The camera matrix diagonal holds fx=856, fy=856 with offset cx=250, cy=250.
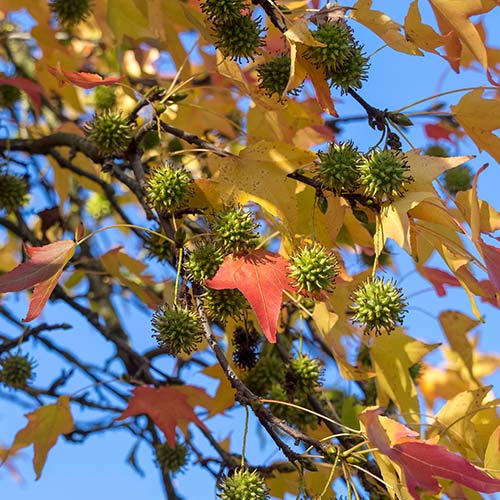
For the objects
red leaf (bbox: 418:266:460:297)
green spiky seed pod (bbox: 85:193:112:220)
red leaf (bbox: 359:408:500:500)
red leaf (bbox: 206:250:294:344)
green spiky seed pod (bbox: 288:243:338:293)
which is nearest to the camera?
red leaf (bbox: 359:408:500:500)

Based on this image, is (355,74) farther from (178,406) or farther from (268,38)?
(178,406)

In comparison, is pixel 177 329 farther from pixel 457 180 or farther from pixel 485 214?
pixel 457 180

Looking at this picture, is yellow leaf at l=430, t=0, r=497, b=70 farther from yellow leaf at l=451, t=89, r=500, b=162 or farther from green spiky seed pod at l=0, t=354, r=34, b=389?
green spiky seed pod at l=0, t=354, r=34, b=389

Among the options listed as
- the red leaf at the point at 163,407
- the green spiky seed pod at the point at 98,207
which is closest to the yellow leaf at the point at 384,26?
the red leaf at the point at 163,407

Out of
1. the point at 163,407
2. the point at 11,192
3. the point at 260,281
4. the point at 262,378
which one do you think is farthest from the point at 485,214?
the point at 11,192

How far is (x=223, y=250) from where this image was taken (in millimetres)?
1657

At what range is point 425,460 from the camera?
137 cm

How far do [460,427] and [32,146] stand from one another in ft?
5.10

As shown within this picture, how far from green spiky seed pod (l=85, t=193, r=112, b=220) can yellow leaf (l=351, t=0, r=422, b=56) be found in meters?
1.92

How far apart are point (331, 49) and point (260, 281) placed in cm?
49

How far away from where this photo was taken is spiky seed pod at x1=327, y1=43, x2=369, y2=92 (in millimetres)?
1715

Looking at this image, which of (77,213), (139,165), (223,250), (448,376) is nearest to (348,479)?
(223,250)

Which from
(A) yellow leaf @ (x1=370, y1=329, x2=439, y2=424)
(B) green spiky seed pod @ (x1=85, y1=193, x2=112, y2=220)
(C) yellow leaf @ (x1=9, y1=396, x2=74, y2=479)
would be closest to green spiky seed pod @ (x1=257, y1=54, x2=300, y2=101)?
(A) yellow leaf @ (x1=370, y1=329, x2=439, y2=424)

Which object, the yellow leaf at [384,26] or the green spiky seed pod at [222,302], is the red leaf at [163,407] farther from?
the yellow leaf at [384,26]
